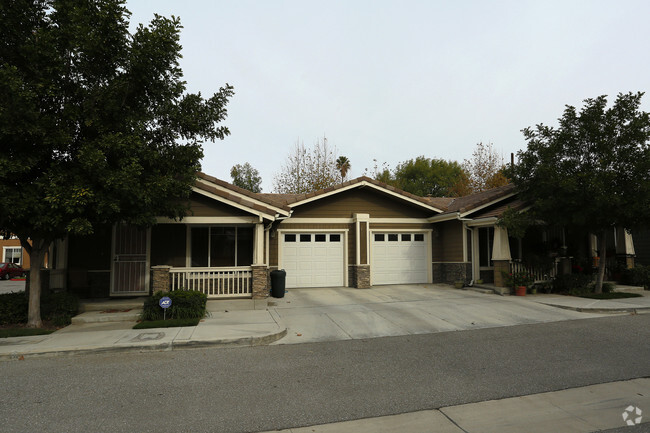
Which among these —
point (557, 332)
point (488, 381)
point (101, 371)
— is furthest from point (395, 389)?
point (557, 332)

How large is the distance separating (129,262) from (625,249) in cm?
1882

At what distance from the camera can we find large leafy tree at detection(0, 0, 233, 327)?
7.72 meters

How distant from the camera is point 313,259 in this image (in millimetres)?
15453

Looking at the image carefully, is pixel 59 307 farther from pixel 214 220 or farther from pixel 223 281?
pixel 214 220

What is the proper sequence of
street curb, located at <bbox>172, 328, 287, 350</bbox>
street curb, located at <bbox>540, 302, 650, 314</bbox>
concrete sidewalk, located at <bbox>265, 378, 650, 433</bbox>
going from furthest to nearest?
1. street curb, located at <bbox>540, 302, 650, 314</bbox>
2. street curb, located at <bbox>172, 328, 287, 350</bbox>
3. concrete sidewalk, located at <bbox>265, 378, 650, 433</bbox>

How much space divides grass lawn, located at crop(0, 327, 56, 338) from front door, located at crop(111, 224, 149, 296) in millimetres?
3812

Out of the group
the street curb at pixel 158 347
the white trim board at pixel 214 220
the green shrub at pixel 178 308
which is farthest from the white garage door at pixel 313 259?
the street curb at pixel 158 347

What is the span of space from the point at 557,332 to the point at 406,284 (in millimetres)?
8059

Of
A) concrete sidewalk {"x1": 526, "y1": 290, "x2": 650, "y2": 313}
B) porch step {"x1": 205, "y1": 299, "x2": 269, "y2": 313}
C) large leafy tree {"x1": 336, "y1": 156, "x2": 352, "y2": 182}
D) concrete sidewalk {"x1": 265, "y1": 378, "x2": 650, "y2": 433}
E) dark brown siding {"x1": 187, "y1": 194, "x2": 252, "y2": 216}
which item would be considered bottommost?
concrete sidewalk {"x1": 265, "y1": 378, "x2": 650, "y2": 433}

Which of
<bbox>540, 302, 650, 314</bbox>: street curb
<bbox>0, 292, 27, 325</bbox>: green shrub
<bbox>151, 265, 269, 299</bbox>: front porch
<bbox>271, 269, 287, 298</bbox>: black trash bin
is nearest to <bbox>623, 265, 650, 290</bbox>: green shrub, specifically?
<bbox>540, 302, 650, 314</bbox>: street curb

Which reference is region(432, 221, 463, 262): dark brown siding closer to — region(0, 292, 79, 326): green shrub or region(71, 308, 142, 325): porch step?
region(71, 308, 142, 325): porch step

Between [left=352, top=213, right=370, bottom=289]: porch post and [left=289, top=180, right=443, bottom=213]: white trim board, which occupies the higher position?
[left=289, top=180, right=443, bottom=213]: white trim board

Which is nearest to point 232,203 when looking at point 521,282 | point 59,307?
→ point 59,307

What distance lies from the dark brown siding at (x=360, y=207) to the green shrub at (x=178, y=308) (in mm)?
6222
